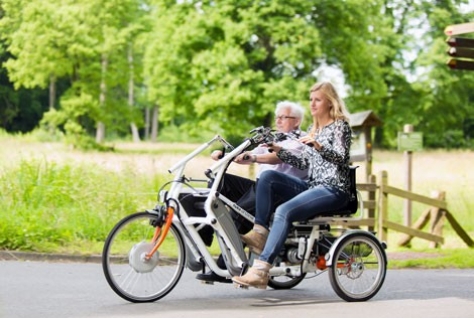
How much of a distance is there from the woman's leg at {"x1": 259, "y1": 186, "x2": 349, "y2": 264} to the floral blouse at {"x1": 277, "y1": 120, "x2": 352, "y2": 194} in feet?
0.30

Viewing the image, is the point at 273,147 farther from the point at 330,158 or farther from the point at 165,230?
the point at 165,230

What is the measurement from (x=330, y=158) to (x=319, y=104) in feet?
1.48

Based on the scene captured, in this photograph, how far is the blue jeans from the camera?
740cm

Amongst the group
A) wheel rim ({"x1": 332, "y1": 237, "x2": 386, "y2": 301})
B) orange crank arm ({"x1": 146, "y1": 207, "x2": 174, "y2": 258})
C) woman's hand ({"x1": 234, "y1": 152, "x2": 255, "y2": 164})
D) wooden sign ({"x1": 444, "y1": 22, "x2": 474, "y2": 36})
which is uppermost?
wooden sign ({"x1": 444, "y1": 22, "x2": 474, "y2": 36})

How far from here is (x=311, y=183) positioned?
7777 millimetres

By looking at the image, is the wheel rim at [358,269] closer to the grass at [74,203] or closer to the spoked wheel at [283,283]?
the spoked wheel at [283,283]

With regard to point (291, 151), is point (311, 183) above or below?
below

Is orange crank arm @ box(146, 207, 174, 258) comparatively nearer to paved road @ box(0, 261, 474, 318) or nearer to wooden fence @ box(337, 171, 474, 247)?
paved road @ box(0, 261, 474, 318)

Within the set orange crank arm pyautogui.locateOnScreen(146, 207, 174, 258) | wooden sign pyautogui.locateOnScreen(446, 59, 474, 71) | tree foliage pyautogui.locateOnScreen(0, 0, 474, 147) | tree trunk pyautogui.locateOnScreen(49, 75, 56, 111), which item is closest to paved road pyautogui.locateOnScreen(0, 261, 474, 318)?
orange crank arm pyautogui.locateOnScreen(146, 207, 174, 258)

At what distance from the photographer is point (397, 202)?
2066 cm

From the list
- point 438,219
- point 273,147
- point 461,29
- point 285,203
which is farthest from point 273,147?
point 438,219

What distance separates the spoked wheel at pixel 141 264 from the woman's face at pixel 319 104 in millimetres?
1443

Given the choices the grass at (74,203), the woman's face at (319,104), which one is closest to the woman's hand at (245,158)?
the woman's face at (319,104)

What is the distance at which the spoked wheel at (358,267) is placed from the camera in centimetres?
773
